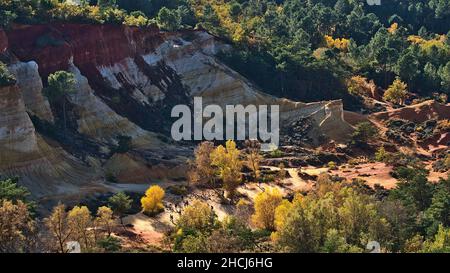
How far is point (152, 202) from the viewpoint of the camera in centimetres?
7306

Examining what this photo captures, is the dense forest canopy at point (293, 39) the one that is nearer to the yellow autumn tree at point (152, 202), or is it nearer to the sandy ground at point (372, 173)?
the sandy ground at point (372, 173)

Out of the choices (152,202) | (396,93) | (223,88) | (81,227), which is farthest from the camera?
(396,93)

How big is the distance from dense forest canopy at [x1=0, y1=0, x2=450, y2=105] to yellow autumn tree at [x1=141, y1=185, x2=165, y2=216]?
120ft

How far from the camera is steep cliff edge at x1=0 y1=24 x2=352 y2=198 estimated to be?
249 ft

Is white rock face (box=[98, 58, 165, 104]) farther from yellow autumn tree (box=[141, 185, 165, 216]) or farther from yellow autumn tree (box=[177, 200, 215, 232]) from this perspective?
yellow autumn tree (box=[177, 200, 215, 232])

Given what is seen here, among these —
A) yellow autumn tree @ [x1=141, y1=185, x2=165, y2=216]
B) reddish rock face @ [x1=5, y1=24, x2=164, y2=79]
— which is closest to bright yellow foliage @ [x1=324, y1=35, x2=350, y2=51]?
reddish rock face @ [x1=5, y1=24, x2=164, y2=79]

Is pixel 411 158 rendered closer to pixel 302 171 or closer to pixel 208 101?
pixel 302 171

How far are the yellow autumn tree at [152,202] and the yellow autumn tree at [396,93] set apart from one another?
6337 centimetres

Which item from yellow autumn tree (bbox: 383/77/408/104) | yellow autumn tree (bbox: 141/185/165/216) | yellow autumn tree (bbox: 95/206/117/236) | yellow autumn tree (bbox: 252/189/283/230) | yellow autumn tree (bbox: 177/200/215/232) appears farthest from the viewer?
yellow autumn tree (bbox: 383/77/408/104)

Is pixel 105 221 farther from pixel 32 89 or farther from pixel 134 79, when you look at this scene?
pixel 134 79

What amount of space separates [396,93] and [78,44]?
59.9 m

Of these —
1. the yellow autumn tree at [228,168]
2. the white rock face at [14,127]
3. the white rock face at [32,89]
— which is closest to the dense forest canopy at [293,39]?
the white rock face at [32,89]

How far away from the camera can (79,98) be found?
92.8 meters

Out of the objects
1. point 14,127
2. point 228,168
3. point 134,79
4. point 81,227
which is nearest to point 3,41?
point 14,127
